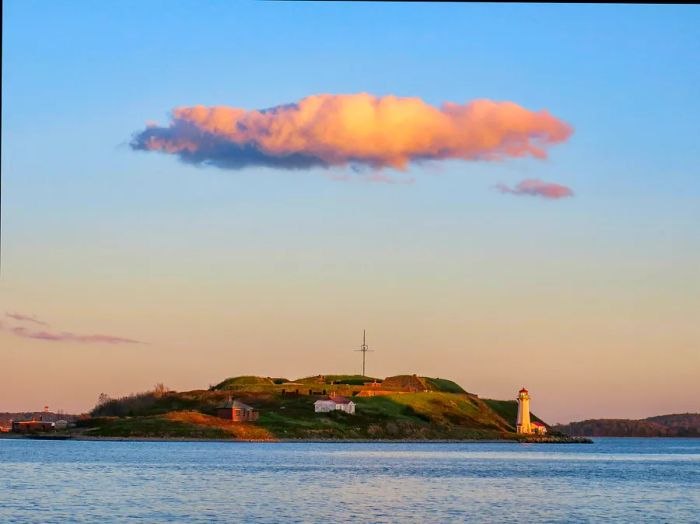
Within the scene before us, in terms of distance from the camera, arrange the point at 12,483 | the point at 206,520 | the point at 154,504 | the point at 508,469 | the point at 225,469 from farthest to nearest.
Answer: the point at 508,469
the point at 225,469
the point at 12,483
the point at 154,504
the point at 206,520

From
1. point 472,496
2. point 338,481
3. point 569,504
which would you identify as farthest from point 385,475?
point 569,504

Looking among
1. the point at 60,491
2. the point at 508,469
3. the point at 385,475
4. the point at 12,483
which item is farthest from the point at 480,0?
the point at 508,469

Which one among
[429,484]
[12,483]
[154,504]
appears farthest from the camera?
[429,484]

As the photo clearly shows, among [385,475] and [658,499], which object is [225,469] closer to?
[385,475]

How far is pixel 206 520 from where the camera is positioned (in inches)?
2191

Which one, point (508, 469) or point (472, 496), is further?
point (508, 469)

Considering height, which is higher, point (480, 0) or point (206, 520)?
point (480, 0)

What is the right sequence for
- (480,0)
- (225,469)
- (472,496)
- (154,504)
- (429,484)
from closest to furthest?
1. (480,0)
2. (154,504)
3. (472,496)
4. (429,484)
5. (225,469)

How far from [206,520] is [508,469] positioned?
71.6m

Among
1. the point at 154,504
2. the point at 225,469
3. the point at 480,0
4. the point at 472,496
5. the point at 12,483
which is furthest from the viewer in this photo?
the point at 225,469

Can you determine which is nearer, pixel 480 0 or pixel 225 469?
pixel 480 0

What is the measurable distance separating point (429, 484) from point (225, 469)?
91.4 feet

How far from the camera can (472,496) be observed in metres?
76.7

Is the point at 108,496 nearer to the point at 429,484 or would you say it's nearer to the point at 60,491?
the point at 60,491
